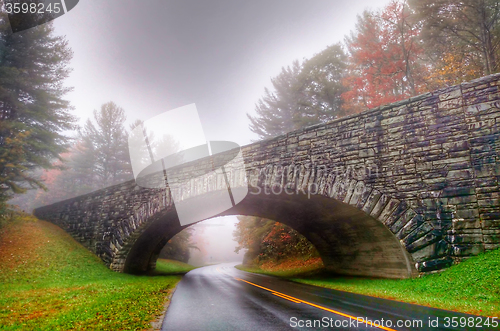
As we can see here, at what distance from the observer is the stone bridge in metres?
8.45

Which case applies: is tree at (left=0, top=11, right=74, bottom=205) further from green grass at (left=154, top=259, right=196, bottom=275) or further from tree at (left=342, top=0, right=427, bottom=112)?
tree at (left=342, top=0, right=427, bottom=112)

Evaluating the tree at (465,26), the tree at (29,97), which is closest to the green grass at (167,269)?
the tree at (29,97)

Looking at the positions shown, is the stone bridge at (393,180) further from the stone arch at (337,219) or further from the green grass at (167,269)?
the green grass at (167,269)

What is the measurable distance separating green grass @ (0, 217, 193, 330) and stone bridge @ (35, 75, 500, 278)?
13.7 ft

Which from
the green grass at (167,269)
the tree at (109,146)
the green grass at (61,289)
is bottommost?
the green grass at (167,269)

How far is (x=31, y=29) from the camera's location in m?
18.2

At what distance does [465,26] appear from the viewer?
57.7ft

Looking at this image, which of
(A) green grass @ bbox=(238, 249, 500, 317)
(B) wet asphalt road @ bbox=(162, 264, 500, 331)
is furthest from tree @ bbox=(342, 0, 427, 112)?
(B) wet asphalt road @ bbox=(162, 264, 500, 331)

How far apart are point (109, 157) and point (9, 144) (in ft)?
70.2

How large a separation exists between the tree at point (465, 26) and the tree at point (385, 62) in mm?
1675

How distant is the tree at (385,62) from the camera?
2058 centimetres

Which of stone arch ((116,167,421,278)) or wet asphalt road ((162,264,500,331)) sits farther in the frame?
stone arch ((116,167,421,278))

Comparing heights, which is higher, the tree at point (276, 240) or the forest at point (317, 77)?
the forest at point (317, 77)

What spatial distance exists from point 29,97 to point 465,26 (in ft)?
90.8
